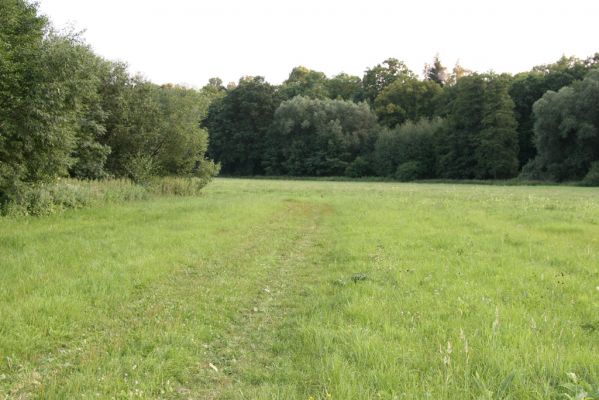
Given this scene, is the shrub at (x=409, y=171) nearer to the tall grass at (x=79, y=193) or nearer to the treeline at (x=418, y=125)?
the treeline at (x=418, y=125)

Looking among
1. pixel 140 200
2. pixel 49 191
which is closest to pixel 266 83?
pixel 140 200

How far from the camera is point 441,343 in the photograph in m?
5.57

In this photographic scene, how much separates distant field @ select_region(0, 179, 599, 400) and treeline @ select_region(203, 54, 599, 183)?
57.4 m

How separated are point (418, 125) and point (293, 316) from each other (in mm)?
82273

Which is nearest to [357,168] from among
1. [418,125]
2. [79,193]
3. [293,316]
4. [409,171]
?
→ [409,171]

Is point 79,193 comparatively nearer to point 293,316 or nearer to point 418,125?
point 293,316

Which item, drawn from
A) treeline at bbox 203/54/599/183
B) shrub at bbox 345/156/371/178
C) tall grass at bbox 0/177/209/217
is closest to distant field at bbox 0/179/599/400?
tall grass at bbox 0/177/209/217

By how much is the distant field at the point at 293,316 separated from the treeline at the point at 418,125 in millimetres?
57431

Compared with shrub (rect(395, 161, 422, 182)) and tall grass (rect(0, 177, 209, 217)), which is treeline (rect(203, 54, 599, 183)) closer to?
shrub (rect(395, 161, 422, 182))

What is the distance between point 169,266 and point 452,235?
912 cm

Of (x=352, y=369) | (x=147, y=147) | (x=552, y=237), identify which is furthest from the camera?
(x=147, y=147)

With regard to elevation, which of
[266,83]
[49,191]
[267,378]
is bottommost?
[267,378]

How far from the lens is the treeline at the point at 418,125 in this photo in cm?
6269

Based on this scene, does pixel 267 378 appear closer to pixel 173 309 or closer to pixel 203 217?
pixel 173 309
